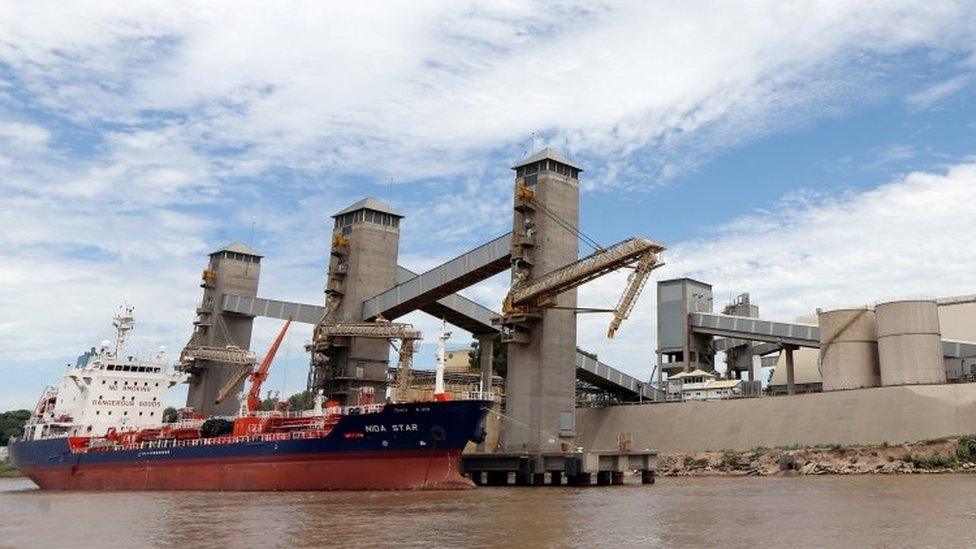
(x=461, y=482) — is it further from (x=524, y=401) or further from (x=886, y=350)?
(x=886, y=350)

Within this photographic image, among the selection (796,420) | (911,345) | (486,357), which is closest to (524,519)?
(796,420)

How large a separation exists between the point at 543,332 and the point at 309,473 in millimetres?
18494

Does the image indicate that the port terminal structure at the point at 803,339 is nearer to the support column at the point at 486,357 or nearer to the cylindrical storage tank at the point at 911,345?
the cylindrical storage tank at the point at 911,345

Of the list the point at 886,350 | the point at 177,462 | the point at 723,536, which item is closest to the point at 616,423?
the point at 886,350

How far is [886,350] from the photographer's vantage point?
6250 centimetres

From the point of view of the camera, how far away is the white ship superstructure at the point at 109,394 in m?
57.6

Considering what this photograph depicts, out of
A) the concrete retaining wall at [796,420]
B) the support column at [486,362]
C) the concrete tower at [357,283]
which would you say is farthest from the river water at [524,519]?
the support column at [486,362]

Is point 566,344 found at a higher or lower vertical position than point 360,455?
higher

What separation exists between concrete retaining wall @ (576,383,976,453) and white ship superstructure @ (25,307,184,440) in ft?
135

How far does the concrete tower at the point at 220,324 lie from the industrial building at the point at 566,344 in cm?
15

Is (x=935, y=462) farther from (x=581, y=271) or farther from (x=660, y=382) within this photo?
(x=660, y=382)

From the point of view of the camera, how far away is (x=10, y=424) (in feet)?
479

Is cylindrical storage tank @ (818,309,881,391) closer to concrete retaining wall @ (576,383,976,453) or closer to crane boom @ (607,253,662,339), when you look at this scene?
concrete retaining wall @ (576,383,976,453)

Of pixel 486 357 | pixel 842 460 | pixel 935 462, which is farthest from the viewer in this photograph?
pixel 486 357
